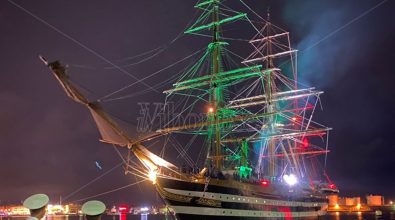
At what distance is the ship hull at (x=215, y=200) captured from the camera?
35156 millimetres

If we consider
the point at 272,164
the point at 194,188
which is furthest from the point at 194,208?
the point at 272,164

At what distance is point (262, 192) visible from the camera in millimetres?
46469

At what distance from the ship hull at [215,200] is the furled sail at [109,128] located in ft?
7.08

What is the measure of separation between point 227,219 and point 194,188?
457 centimetres

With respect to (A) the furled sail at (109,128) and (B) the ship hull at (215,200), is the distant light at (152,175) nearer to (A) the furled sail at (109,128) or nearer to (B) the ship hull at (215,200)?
(B) the ship hull at (215,200)

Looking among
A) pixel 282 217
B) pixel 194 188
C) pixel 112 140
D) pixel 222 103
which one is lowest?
pixel 282 217

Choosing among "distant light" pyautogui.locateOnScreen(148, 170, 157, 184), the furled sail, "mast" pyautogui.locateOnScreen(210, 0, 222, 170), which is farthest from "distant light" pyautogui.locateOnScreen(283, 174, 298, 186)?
"distant light" pyautogui.locateOnScreen(148, 170, 157, 184)

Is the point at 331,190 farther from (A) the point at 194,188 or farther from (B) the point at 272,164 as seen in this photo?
(A) the point at 194,188

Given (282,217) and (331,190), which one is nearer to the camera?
(282,217)

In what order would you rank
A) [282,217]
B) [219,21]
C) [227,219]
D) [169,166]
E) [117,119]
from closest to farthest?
[117,119] → [169,166] → [227,219] → [282,217] → [219,21]

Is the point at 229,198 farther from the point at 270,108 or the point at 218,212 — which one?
the point at 270,108

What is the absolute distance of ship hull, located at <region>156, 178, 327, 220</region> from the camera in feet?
115

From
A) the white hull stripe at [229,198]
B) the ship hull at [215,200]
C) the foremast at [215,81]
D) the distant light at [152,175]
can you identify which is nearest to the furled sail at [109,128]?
the distant light at [152,175]

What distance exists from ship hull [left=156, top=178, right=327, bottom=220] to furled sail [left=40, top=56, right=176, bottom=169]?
2.16 meters
